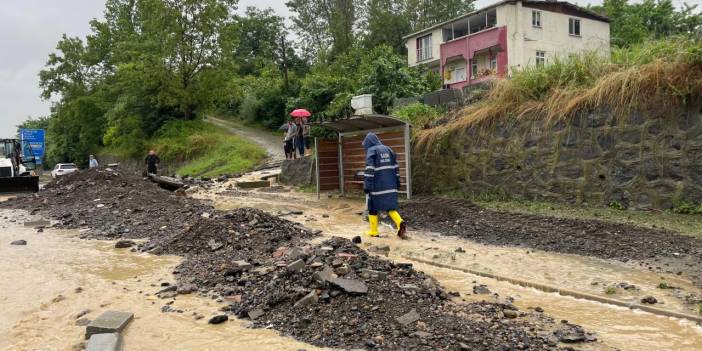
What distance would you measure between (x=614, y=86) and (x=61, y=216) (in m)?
14.1

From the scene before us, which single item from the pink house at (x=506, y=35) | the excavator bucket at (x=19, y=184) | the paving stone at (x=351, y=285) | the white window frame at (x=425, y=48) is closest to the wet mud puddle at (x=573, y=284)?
the paving stone at (x=351, y=285)

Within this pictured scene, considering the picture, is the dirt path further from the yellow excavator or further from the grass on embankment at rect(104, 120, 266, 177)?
the yellow excavator

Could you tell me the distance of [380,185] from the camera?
30.7 feet

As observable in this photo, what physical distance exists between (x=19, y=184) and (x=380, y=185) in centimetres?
1898

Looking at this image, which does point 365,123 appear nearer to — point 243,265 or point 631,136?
point 631,136

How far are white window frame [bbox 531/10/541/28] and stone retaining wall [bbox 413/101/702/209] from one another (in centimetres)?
2387

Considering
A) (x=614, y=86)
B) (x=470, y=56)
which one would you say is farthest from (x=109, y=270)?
(x=470, y=56)

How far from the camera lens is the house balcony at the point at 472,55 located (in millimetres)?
32812

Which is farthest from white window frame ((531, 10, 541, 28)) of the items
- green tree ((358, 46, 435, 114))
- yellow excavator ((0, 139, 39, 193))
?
yellow excavator ((0, 139, 39, 193))

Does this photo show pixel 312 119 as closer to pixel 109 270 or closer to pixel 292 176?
pixel 292 176

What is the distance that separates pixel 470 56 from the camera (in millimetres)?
34906

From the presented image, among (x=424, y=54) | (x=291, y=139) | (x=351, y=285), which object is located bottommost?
(x=351, y=285)

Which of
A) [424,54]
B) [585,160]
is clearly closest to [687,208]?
[585,160]

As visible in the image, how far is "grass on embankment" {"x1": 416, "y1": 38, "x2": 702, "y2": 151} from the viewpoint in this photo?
29.7 ft
